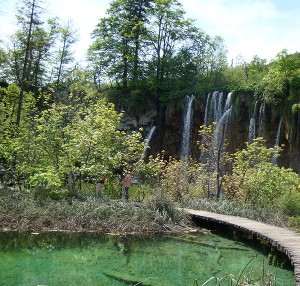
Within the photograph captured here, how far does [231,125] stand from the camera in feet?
74.8

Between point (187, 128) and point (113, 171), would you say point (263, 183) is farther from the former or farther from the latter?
point (187, 128)

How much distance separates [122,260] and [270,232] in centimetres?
369

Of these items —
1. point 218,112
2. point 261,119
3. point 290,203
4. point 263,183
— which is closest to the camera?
point 290,203

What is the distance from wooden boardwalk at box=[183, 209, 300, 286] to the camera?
764cm

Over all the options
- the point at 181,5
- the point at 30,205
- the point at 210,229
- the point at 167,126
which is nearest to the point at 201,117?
the point at 167,126

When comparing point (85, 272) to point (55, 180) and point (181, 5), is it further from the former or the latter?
point (181, 5)

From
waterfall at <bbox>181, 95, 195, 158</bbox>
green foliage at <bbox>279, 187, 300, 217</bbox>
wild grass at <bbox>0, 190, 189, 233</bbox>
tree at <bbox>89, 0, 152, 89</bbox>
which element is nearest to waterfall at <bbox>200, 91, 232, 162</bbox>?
waterfall at <bbox>181, 95, 195, 158</bbox>

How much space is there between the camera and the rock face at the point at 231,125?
20.9m

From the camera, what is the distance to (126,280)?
7.16 m

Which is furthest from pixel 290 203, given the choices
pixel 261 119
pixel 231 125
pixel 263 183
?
pixel 231 125

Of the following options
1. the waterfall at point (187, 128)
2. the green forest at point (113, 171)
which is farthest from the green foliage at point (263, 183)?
the waterfall at point (187, 128)

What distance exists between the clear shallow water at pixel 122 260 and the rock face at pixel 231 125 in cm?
1114

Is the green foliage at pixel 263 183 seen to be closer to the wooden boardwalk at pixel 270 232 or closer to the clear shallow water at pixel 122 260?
the wooden boardwalk at pixel 270 232

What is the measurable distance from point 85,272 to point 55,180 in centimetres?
544
